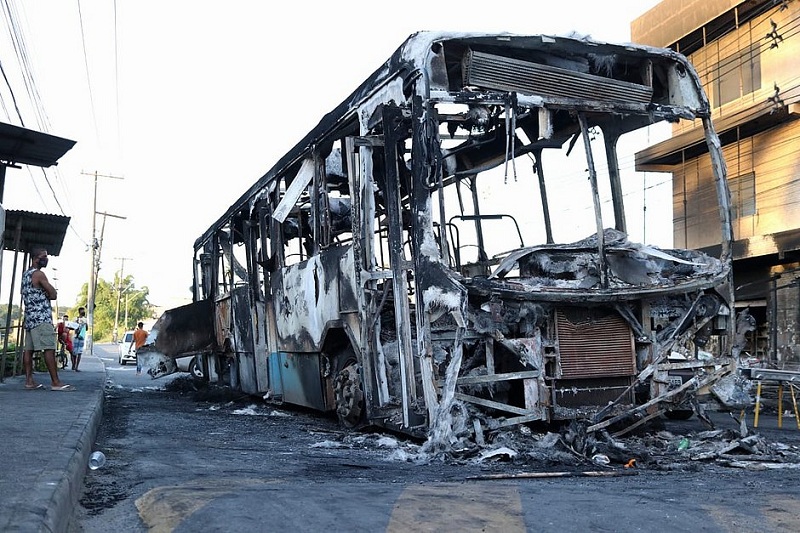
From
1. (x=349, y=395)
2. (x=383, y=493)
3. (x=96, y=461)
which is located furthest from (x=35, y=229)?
(x=383, y=493)

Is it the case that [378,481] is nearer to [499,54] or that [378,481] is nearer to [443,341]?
[443,341]

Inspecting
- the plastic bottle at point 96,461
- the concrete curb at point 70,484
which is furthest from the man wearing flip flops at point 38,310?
the plastic bottle at point 96,461

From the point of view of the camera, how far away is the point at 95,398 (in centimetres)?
891

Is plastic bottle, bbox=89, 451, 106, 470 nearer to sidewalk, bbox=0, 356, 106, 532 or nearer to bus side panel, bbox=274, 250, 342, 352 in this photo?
sidewalk, bbox=0, 356, 106, 532

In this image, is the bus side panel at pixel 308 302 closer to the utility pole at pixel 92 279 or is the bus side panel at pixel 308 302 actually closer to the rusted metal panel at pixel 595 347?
the rusted metal panel at pixel 595 347

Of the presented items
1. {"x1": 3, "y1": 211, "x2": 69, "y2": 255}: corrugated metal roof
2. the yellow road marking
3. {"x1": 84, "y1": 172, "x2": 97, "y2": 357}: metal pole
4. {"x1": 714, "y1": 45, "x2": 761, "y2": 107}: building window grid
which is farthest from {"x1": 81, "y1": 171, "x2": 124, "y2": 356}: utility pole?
the yellow road marking

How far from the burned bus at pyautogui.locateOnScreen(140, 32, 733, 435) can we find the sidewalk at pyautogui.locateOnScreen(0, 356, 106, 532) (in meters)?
2.42

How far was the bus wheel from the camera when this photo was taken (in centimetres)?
738

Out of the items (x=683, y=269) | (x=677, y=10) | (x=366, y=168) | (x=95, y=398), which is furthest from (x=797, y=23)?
(x=95, y=398)

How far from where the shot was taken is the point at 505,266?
6.33 metres

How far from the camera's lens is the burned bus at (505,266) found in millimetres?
5961

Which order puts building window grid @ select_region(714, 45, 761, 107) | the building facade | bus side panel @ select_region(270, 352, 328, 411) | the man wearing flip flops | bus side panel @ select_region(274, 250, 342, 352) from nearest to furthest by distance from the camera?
bus side panel @ select_region(274, 250, 342, 352) < bus side panel @ select_region(270, 352, 328, 411) < the man wearing flip flops < the building facade < building window grid @ select_region(714, 45, 761, 107)

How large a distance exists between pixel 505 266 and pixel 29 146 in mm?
7948

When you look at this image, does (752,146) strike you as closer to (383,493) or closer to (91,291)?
(383,493)
